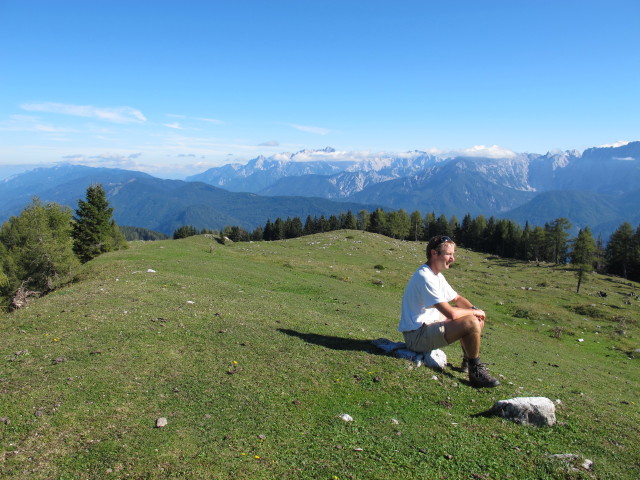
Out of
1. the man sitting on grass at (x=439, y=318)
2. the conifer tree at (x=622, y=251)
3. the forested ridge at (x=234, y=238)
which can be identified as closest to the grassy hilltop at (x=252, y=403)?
the man sitting on grass at (x=439, y=318)

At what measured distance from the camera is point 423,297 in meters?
10.4

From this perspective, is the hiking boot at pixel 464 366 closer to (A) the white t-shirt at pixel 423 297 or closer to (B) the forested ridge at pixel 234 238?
(A) the white t-shirt at pixel 423 297

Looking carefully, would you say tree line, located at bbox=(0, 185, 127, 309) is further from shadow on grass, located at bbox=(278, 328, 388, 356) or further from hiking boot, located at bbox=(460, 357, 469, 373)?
hiking boot, located at bbox=(460, 357, 469, 373)

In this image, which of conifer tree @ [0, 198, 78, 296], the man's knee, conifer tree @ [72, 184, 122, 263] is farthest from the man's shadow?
conifer tree @ [72, 184, 122, 263]

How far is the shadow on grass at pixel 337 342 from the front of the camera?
12289 mm

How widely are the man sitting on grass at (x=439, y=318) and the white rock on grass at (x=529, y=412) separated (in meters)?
1.39

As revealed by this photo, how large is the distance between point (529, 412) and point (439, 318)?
3.29 m

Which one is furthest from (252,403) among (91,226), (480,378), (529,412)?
(91,226)

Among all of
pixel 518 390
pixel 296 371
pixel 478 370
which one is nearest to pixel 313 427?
pixel 296 371

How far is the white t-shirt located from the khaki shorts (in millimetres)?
191

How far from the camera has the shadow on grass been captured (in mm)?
12289

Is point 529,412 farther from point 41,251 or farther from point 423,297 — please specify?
point 41,251

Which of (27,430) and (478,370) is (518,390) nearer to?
(478,370)

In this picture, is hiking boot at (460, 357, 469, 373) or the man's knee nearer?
the man's knee
